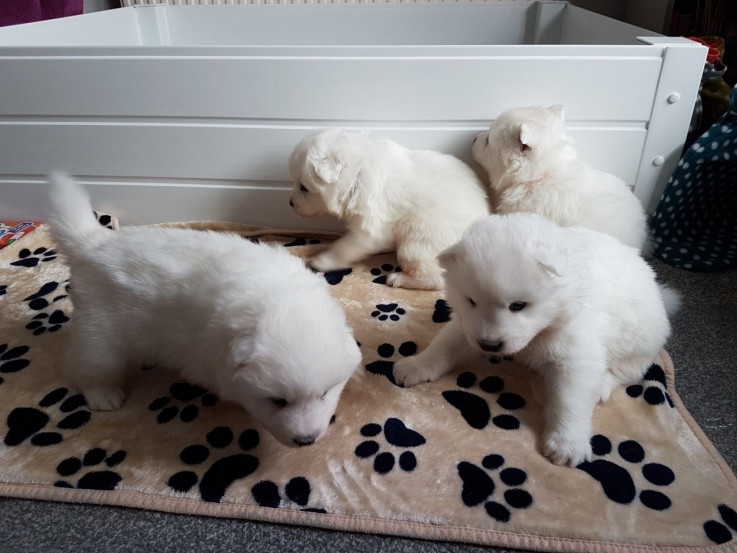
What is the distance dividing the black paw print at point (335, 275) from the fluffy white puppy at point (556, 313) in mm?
591

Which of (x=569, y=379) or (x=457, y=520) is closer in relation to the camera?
(x=457, y=520)

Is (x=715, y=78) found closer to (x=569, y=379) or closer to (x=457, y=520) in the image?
(x=569, y=379)

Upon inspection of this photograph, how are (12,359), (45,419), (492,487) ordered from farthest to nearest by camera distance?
(12,359), (45,419), (492,487)

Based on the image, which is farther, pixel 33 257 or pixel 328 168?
pixel 33 257

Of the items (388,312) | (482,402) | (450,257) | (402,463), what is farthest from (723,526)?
(388,312)

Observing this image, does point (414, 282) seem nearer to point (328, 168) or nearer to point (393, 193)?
point (393, 193)

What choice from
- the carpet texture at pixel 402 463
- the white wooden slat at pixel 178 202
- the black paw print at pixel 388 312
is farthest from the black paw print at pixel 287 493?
the white wooden slat at pixel 178 202

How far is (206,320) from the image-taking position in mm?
1276

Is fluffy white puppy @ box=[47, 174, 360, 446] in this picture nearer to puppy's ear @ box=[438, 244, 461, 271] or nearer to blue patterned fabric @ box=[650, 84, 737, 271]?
puppy's ear @ box=[438, 244, 461, 271]

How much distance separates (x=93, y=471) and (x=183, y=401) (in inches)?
11.0

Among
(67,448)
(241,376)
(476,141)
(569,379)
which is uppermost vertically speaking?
(476,141)

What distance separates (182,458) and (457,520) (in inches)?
26.0

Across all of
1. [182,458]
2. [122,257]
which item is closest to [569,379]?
[182,458]

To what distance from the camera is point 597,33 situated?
8.83 ft
